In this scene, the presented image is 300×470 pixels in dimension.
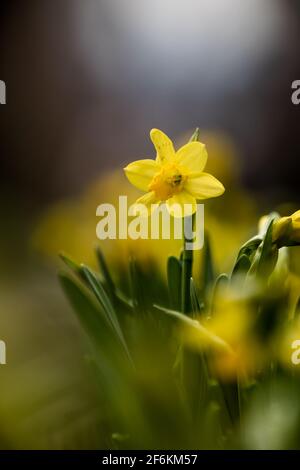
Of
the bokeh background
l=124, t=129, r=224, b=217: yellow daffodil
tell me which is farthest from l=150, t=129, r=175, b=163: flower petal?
the bokeh background

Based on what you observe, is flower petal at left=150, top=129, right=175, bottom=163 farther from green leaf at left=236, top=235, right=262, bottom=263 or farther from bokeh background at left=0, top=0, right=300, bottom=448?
bokeh background at left=0, top=0, right=300, bottom=448

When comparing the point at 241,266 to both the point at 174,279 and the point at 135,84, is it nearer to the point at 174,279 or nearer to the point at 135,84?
the point at 174,279

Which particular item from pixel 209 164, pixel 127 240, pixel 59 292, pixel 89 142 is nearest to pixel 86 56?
pixel 89 142

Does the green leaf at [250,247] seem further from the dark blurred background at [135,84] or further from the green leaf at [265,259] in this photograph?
the dark blurred background at [135,84]

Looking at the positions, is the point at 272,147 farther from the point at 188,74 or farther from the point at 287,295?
the point at 287,295
